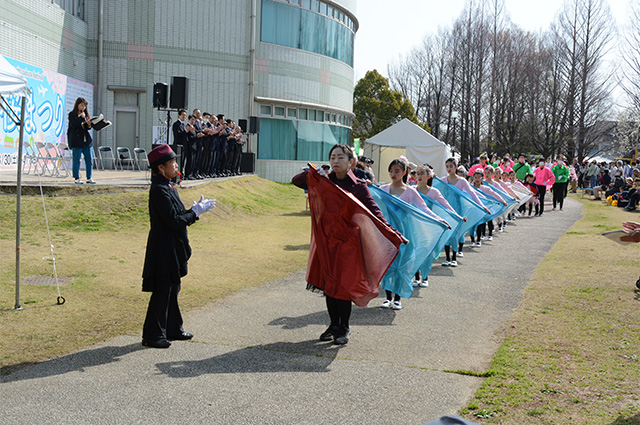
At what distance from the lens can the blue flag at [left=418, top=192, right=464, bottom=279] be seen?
30.3 feet

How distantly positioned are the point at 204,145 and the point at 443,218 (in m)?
11.8

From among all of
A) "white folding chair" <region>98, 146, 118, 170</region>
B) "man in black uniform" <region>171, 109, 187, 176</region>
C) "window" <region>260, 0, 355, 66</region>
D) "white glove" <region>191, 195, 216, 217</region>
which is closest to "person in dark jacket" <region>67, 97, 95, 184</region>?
"man in black uniform" <region>171, 109, 187, 176</region>

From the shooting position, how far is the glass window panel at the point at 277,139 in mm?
32312

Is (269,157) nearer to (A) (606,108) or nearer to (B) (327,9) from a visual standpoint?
(B) (327,9)

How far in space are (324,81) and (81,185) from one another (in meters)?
21.5

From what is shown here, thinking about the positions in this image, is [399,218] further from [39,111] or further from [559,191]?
[559,191]

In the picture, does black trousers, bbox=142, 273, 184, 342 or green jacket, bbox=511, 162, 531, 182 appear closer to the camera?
black trousers, bbox=142, 273, 184, 342

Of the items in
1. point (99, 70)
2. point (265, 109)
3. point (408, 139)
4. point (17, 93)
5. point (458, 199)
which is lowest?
point (458, 199)

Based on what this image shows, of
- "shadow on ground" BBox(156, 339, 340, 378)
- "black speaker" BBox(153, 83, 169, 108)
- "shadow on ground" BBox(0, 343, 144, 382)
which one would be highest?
"black speaker" BBox(153, 83, 169, 108)

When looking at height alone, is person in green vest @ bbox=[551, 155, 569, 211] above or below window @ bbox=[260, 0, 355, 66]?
below

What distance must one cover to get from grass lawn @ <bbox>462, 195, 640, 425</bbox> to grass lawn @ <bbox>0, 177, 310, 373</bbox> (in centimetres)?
365

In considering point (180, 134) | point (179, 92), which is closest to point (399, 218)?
point (180, 134)

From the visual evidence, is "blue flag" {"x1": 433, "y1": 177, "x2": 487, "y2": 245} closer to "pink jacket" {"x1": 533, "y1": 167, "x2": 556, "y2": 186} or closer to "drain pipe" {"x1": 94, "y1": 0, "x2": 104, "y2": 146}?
"pink jacket" {"x1": 533, "y1": 167, "x2": 556, "y2": 186}

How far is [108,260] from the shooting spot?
34.7 ft
